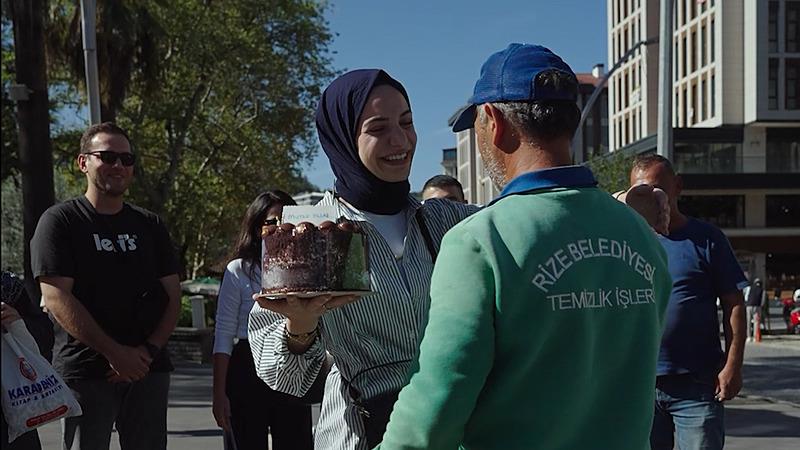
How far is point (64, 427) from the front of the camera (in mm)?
4480

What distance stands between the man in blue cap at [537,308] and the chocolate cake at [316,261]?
359 millimetres

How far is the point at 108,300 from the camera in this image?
4496 mm

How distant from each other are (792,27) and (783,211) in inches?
406

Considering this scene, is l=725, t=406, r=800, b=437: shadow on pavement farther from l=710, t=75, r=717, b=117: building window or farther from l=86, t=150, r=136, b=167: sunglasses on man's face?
l=710, t=75, r=717, b=117: building window

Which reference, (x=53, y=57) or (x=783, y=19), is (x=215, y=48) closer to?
(x=53, y=57)

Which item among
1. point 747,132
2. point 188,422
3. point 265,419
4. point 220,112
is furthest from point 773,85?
point 265,419

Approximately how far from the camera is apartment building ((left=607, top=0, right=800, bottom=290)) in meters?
50.6

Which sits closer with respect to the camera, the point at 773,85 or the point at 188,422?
the point at 188,422

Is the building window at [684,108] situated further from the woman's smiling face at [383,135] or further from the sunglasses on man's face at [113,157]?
the woman's smiling face at [383,135]

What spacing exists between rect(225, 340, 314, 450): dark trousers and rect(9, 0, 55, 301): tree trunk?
12.3 feet

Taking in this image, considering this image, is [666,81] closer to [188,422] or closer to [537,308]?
[188,422]

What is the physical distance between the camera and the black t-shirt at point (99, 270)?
A: 4426mm

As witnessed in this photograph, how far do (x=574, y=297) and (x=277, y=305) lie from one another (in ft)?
2.44

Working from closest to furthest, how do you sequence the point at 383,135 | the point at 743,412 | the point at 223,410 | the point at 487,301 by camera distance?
the point at 487,301 → the point at 383,135 → the point at 223,410 → the point at 743,412
